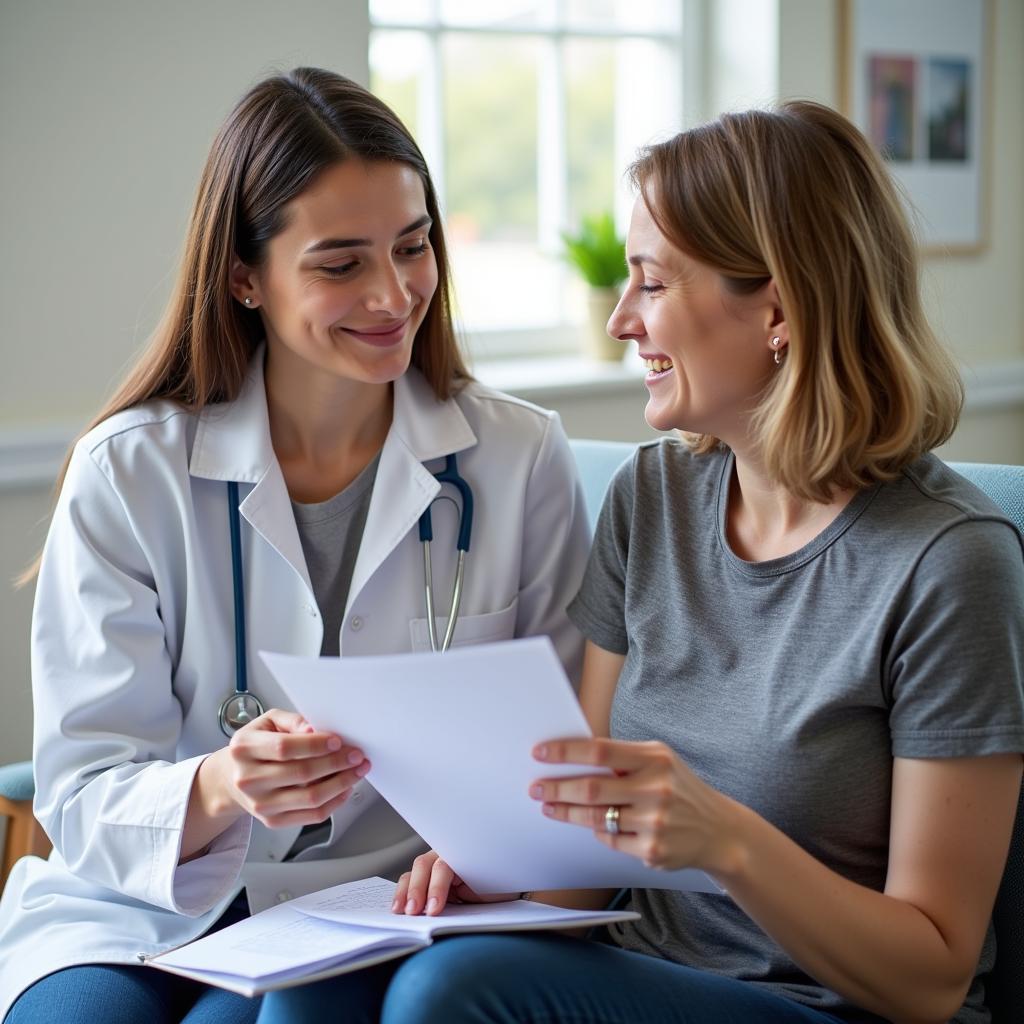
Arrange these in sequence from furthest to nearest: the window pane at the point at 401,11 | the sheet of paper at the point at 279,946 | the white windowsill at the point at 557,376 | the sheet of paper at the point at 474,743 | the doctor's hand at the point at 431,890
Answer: the window pane at the point at 401,11 < the white windowsill at the point at 557,376 < the doctor's hand at the point at 431,890 < the sheet of paper at the point at 279,946 < the sheet of paper at the point at 474,743

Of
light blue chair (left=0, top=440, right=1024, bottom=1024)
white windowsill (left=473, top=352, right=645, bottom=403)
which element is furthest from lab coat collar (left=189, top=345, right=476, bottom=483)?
white windowsill (left=473, top=352, right=645, bottom=403)

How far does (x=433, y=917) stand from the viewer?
1.21 meters

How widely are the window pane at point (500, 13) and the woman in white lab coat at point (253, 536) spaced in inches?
67.4

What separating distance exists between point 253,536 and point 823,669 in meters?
0.69

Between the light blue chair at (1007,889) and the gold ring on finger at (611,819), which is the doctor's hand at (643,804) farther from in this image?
the light blue chair at (1007,889)

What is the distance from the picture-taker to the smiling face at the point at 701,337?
132 cm

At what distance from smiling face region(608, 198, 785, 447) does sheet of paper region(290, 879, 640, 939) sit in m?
0.51

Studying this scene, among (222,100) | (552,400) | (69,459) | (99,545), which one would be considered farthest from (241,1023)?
(552,400)

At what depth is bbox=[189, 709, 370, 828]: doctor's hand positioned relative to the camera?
45.8 inches

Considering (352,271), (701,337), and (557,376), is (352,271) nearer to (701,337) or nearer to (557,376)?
(701,337)

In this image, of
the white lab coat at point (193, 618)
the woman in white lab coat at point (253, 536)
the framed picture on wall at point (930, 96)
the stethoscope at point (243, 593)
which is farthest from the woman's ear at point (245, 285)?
the framed picture on wall at point (930, 96)

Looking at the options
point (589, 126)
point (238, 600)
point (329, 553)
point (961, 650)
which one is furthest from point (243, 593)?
point (589, 126)

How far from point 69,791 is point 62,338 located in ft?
3.46

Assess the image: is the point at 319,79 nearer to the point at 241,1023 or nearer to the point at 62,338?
the point at 62,338
